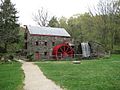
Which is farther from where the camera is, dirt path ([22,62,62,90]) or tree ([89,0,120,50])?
tree ([89,0,120,50])

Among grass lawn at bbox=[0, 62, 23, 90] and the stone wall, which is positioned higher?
the stone wall

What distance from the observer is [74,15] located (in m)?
86.8

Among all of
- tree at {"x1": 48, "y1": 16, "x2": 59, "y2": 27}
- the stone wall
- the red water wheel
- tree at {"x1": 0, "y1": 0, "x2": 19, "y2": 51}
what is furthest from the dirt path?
tree at {"x1": 48, "y1": 16, "x2": 59, "y2": 27}

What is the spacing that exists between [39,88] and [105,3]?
53.8m

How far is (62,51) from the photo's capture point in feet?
167

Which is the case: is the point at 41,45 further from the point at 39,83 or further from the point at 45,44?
the point at 39,83

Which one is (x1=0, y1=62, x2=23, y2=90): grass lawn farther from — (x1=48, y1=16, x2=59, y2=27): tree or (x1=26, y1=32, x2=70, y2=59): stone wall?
(x1=48, y1=16, x2=59, y2=27): tree

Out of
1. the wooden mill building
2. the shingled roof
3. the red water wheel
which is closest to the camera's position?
the red water wheel

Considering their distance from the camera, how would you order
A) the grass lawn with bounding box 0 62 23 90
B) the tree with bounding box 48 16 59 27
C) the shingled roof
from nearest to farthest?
the grass lawn with bounding box 0 62 23 90
the shingled roof
the tree with bounding box 48 16 59 27

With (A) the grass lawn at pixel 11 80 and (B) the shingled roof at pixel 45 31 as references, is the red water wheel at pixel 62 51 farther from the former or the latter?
(A) the grass lawn at pixel 11 80

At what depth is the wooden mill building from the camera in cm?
5028

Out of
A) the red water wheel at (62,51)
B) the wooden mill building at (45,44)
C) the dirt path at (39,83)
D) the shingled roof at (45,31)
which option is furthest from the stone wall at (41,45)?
the dirt path at (39,83)

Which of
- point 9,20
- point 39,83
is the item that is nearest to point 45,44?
point 9,20

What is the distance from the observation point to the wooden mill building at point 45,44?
165 ft
